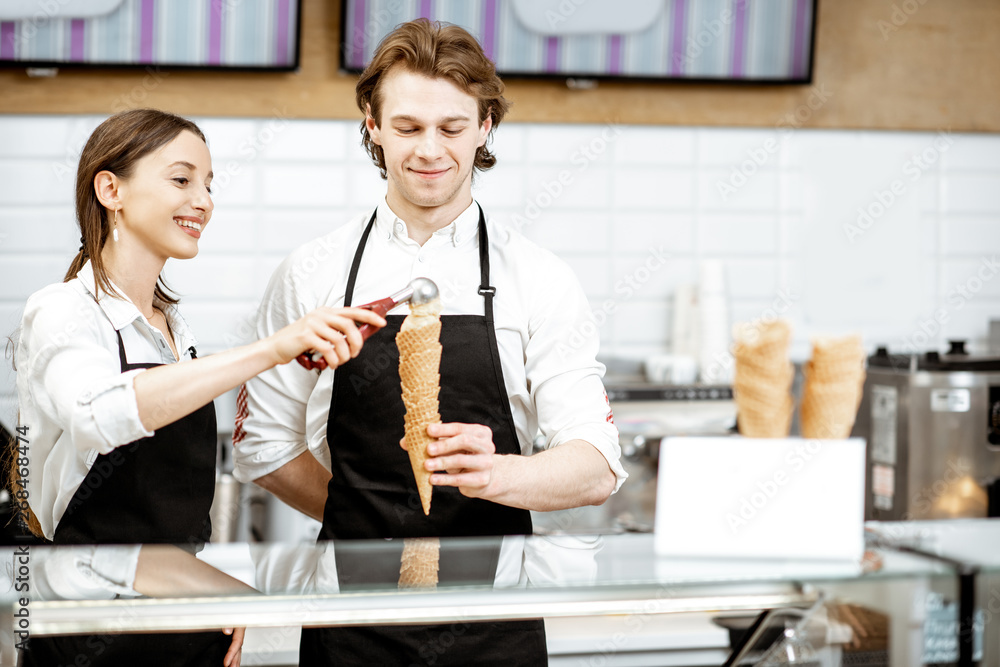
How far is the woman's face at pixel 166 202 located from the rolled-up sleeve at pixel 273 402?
24 cm

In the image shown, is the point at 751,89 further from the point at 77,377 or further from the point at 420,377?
the point at 77,377

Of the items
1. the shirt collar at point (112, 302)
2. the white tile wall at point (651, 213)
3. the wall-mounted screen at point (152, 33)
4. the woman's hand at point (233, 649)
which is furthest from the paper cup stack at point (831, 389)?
the wall-mounted screen at point (152, 33)

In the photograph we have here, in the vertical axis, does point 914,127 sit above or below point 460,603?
above

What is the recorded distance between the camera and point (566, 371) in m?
1.48

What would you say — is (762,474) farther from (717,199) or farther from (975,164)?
(975,164)

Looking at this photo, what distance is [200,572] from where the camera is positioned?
1016 millimetres

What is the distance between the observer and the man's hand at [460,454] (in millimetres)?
1162

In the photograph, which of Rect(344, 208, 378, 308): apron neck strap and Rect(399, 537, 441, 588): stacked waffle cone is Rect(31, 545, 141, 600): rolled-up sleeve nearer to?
Rect(399, 537, 441, 588): stacked waffle cone

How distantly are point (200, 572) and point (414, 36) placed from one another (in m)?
0.85

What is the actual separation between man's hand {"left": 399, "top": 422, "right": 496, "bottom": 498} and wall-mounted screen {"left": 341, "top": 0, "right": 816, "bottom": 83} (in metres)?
2.29

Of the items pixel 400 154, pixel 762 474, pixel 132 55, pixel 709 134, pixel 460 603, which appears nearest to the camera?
pixel 460 603

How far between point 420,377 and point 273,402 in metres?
0.42

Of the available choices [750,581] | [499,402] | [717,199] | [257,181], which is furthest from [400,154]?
[717,199]

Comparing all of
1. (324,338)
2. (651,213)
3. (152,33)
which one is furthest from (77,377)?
(651,213)
